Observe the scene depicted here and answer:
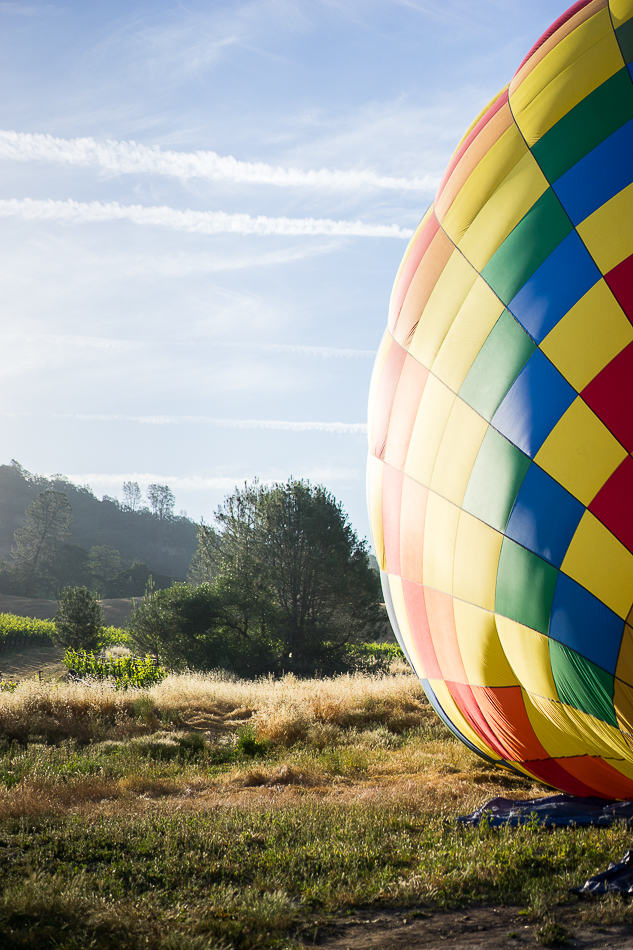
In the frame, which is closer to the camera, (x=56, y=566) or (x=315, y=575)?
(x=315, y=575)

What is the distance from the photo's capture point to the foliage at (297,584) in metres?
25.4

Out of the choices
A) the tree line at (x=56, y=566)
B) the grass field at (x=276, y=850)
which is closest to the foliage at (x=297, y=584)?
the grass field at (x=276, y=850)

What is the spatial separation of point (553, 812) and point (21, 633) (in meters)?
36.5

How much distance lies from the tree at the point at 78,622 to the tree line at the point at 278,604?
357 mm

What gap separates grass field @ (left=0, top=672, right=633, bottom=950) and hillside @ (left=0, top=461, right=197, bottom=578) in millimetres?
91943

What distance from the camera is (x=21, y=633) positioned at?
3600 cm

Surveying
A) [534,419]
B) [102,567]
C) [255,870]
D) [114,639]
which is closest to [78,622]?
[114,639]

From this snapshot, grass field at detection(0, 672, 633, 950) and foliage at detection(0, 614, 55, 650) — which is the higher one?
grass field at detection(0, 672, 633, 950)

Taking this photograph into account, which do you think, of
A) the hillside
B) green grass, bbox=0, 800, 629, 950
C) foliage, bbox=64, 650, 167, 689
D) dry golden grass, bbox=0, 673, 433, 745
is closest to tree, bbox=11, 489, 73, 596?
the hillside

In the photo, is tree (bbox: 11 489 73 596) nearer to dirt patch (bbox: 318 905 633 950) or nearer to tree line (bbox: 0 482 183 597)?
tree line (bbox: 0 482 183 597)

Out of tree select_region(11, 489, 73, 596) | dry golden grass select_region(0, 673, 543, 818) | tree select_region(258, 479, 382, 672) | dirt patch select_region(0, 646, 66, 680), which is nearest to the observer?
dry golden grass select_region(0, 673, 543, 818)

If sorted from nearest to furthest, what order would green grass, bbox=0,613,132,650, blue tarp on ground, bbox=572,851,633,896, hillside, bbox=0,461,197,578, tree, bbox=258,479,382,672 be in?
1. blue tarp on ground, bbox=572,851,633,896
2. tree, bbox=258,479,382,672
3. green grass, bbox=0,613,132,650
4. hillside, bbox=0,461,197,578

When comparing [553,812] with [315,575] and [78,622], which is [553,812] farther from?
[78,622]

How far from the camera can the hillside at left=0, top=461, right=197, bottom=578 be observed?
99875 millimetres
